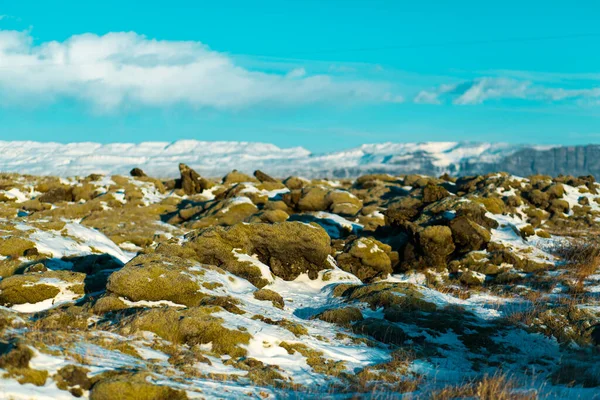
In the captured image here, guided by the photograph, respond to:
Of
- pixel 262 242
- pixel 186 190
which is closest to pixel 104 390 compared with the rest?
pixel 262 242

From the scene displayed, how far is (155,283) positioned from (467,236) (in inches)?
878

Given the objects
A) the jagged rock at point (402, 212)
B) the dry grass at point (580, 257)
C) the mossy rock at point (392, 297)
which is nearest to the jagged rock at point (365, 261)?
the jagged rock at point (402, 212)

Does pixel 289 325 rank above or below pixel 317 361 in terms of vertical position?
above

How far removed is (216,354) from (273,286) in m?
10.7

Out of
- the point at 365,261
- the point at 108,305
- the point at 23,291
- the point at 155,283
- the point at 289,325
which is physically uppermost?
the point at 155,283

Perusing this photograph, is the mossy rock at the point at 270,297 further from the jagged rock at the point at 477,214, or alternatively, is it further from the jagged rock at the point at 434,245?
the jagged rock at the point at 477,214

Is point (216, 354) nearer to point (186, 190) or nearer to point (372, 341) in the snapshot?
point (372, 341)

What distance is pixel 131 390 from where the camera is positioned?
9000mm

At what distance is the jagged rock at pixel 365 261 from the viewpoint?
29.0 meters

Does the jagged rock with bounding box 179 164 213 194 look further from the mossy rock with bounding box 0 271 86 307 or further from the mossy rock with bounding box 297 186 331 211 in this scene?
the mossy rock with bounding box 0 271 86 307

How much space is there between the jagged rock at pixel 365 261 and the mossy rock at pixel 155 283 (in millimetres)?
12814

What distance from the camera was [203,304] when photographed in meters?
16.3

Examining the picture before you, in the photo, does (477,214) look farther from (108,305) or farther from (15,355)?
(15,355)

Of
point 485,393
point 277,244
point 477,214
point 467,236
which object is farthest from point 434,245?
point 485,393
